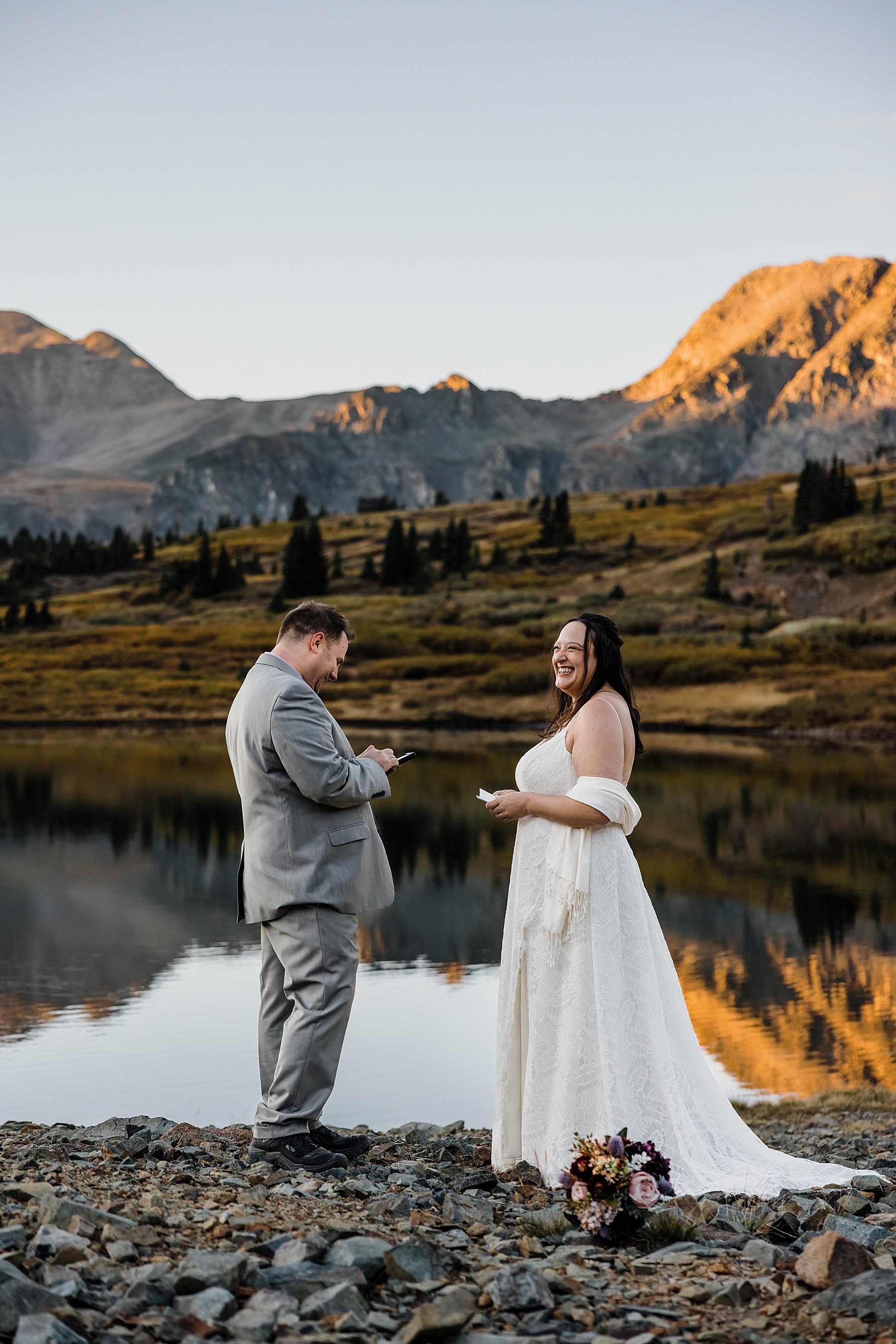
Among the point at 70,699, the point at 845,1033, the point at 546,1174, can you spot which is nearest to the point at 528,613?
the point at 70,699

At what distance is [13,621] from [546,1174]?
100731 millimetres

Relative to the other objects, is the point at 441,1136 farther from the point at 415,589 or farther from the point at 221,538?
the point at 221,538

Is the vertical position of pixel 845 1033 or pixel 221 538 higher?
pixel 221 538

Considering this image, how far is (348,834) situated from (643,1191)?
6.80ft

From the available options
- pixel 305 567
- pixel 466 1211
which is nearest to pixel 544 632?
pixel 305 567

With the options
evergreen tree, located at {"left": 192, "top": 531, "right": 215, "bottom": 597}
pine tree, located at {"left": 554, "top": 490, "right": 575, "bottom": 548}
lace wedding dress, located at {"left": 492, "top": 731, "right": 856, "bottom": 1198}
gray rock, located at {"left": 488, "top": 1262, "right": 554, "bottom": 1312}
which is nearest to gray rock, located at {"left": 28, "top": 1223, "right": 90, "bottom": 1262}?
gray rock, located at {"left": 488, "top": 1262, "right": 554, "bottom": 1312}

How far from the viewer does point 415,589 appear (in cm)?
10512

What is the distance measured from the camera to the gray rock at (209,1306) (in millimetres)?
3746

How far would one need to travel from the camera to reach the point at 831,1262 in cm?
431

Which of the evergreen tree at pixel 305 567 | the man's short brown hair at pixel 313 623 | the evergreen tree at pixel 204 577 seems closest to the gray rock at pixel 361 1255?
the man's short brown hair at pixel 313 623

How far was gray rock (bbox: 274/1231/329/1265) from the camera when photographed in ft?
13.9

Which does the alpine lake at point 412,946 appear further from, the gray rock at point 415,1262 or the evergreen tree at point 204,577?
the evergreen tree at point 204,577

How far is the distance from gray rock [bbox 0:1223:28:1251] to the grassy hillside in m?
54.2

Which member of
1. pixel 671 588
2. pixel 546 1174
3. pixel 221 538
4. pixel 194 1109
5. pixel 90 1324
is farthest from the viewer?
pixel 221 538
